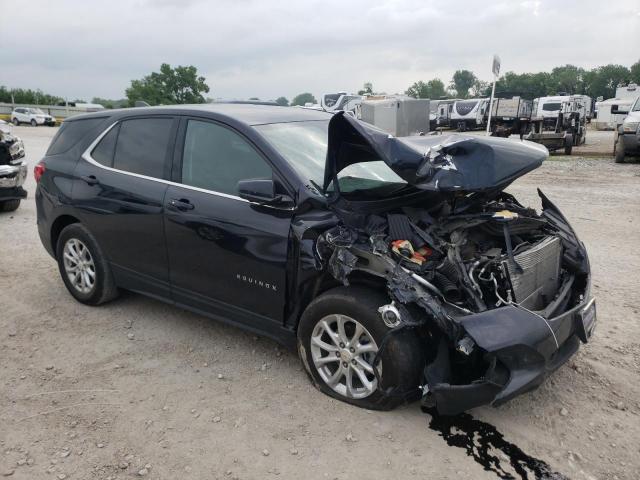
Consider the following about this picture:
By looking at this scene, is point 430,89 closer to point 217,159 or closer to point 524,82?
point 524,82

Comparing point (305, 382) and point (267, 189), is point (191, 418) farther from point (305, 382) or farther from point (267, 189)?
point (267, 189)

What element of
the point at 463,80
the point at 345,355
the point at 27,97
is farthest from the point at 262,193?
the point at 463,80

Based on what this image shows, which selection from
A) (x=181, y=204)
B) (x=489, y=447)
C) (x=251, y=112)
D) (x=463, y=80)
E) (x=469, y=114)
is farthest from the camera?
(x=463, y=80)

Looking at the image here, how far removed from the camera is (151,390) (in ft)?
11.3

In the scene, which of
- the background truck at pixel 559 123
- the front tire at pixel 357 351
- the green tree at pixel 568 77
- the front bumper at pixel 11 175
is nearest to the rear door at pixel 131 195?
the front tire at pixel 357 351

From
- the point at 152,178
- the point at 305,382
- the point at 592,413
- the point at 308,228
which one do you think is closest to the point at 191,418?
the point at 305,382

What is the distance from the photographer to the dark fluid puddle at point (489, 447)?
8.73 ft

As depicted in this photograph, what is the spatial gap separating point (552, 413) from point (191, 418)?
6.90 feet

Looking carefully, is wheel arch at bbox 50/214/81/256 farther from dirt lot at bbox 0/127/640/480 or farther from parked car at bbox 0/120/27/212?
Result: parked car at bbox 0/120/27/212

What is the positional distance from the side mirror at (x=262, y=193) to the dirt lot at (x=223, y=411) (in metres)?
1.16

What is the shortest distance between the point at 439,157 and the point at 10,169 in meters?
7.42

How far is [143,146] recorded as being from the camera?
421cm

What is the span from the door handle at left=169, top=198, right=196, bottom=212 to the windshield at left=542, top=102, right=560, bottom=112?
26.1m

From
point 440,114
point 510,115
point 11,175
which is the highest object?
point 11,175
